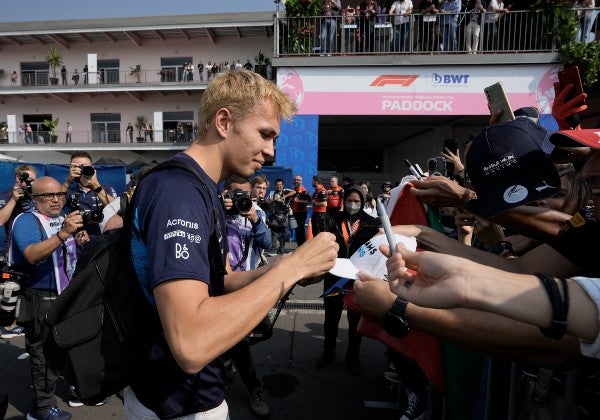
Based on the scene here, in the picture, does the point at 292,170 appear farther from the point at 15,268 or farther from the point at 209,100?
the point at 209,100

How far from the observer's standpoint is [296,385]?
371 cm

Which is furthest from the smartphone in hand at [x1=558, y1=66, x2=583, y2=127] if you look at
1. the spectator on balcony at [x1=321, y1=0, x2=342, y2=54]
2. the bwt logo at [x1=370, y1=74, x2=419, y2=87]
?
the spectator on balcony at [x1=321, y1=0, x2=342, y2=54]

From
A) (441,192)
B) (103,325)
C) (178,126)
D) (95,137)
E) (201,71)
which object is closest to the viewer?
(103,325)

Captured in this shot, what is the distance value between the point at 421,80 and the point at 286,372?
10.6 metres

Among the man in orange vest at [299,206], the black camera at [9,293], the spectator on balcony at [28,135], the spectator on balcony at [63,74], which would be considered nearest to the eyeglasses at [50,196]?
the black camera at [9,293]

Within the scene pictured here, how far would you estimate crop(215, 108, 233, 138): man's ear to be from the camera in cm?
147

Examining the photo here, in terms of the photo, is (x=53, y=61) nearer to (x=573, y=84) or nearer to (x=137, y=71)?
(x=137, y=71)

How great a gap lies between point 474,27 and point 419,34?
1.70 m

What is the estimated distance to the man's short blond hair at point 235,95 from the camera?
147cm

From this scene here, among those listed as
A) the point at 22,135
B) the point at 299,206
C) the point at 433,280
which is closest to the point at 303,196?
the point at 299,206

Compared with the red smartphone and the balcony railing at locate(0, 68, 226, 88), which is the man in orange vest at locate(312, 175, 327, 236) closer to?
the red smartphone

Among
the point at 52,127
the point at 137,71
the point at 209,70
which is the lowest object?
the point at 52,127

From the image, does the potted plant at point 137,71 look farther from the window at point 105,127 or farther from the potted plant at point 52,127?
the potted plant at point 52,127

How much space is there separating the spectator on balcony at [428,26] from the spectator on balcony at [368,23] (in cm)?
156
